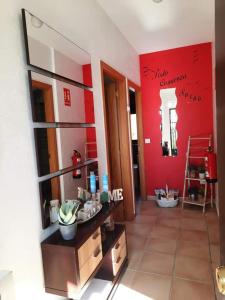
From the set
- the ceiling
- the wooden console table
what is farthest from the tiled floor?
the ceiling

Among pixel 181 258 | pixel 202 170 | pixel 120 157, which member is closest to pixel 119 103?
pixel 120 157

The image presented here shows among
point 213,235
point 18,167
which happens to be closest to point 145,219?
point 213,235

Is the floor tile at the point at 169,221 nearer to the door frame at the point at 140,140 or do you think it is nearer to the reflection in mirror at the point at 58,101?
the door frame at the point at 140,140

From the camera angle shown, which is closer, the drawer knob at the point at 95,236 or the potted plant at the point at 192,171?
the drawer knob at the point at 95,236

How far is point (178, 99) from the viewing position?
3986mm

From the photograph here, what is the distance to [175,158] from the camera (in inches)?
162

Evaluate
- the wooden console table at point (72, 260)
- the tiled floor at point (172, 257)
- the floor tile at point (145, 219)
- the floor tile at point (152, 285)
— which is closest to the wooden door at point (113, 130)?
the floor tile at point (145, 219)

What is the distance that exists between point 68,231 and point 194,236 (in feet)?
6.44

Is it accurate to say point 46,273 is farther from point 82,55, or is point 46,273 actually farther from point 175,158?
point 175,158

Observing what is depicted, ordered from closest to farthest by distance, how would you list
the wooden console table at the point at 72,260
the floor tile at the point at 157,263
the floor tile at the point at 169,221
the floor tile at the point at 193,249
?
1. the wooden console table at the point at 72,260
2. the floor tile at the point at 157,263
3. the floor tile at the point at 193,249
4. the floor tile at the point at 169,221

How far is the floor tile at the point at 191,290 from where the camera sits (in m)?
1.80

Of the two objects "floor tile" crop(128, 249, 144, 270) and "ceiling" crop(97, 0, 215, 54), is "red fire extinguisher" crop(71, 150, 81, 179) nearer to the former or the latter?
"floor tile" crop(128, 249, 144, 270)

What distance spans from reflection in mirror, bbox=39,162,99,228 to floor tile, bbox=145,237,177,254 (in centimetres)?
124

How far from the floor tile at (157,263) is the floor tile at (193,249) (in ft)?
0.57
